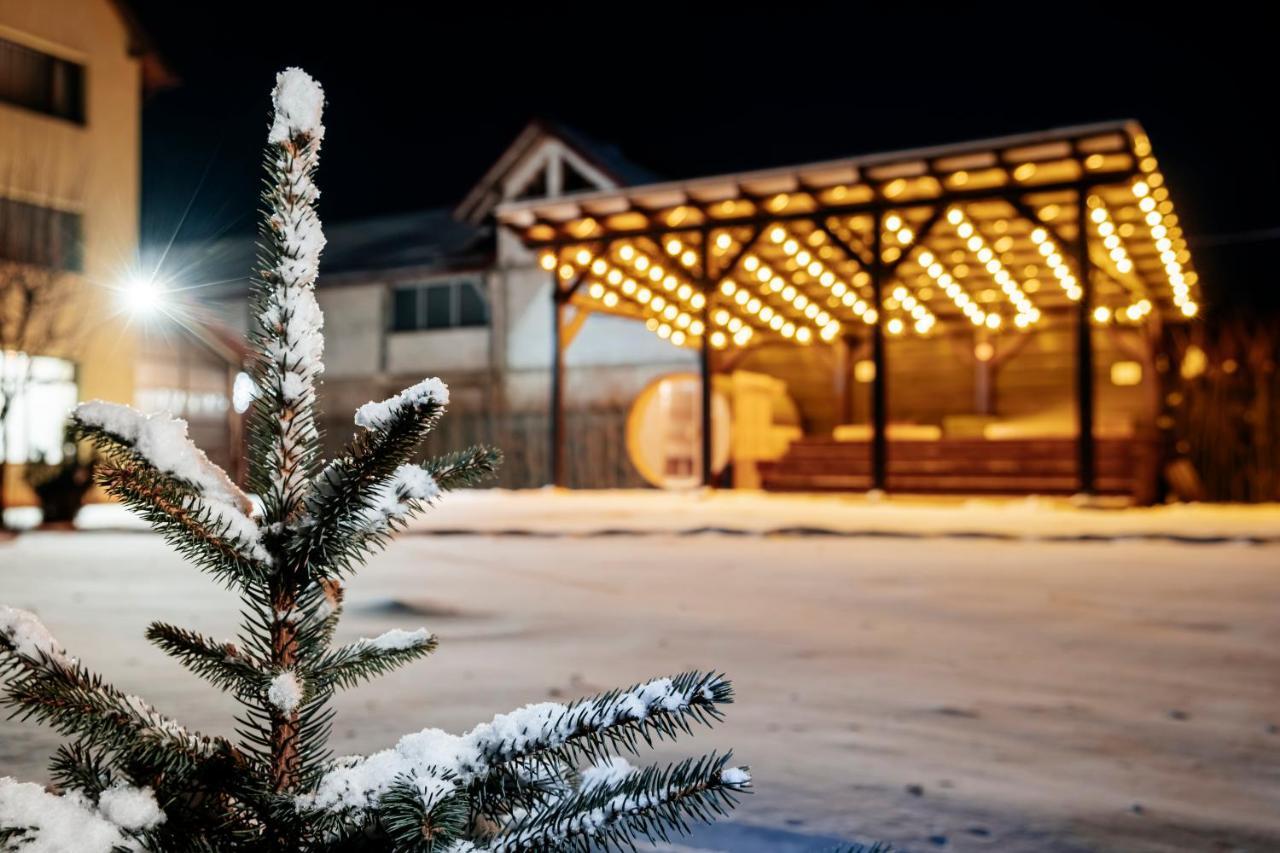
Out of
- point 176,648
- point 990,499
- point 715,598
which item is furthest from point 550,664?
point 990,499

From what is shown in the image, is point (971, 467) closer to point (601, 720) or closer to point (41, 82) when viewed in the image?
point (601, 720)

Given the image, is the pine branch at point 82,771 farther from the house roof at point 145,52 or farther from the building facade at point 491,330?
the house roof at point 145,52

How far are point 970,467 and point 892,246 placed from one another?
3649mm

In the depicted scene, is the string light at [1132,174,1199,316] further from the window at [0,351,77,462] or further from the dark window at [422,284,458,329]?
the window at [0,351,77,462]

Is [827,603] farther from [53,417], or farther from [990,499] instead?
[53,417]

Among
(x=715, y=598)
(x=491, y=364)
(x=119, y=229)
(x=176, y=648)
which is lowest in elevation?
(x=715, y=598)

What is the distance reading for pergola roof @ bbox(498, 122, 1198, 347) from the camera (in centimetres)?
1154

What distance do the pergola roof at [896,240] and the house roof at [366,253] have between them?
474 cm

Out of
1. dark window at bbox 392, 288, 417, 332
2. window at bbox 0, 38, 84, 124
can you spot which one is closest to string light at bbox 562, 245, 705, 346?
dark window at bbox 392, 288, 417, 332

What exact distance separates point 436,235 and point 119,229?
26.2 feet

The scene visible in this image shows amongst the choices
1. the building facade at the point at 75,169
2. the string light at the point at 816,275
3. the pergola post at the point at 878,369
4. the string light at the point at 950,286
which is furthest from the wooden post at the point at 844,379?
the building facade at the point at 75,169

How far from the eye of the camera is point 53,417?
16.2 m

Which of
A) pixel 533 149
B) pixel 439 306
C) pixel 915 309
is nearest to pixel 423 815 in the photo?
pixel 915 309

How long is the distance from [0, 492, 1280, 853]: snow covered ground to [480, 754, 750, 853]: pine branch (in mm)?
1102
